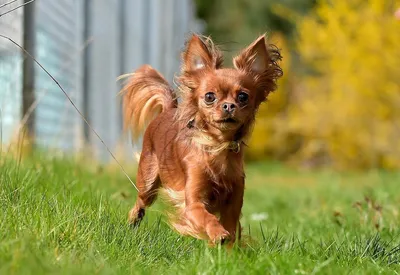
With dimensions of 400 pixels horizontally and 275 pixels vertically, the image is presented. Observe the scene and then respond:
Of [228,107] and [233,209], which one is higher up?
[228,107]

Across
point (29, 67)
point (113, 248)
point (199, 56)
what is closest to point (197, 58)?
point (199, 56)

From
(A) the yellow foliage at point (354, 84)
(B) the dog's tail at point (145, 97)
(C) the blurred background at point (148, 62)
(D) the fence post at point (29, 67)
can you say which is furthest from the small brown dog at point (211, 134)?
(A) the yellow foliage at point (354, 84)

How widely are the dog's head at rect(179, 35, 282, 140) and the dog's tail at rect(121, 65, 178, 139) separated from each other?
615 mm

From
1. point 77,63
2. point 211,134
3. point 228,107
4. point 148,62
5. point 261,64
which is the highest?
point 261,64

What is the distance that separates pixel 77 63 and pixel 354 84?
4.94 m

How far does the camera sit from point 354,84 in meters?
11.8

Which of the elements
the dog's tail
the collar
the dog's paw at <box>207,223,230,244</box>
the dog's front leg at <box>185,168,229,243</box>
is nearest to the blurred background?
the dog's tail

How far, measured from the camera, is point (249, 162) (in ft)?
63.3

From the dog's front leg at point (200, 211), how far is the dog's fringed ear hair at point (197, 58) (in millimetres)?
469

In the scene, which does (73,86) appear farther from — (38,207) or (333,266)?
(333,266)

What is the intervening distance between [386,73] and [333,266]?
27.4 feet

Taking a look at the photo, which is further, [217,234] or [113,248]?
[217,234]

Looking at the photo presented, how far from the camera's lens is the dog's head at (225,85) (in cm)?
354

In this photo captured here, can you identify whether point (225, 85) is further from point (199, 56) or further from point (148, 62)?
point (148, 62)
